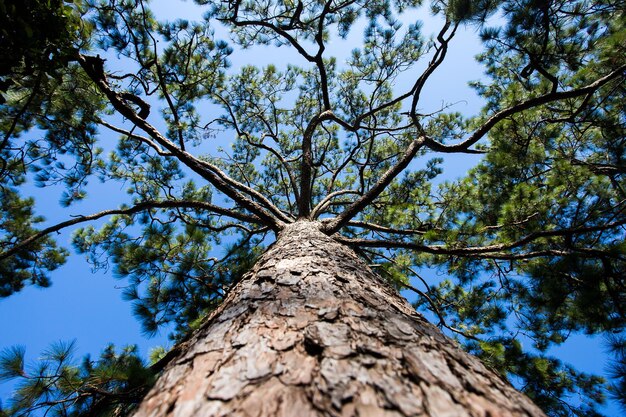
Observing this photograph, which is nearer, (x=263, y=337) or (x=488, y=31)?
(x=263, y=337)

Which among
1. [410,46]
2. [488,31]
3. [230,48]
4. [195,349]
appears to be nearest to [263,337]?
[195,349]

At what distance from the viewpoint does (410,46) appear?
17.2ft

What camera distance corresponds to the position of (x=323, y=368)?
0.78 m

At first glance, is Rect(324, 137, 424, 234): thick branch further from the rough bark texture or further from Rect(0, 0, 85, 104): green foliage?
Rect(0, 0, 85, 104): green foliage

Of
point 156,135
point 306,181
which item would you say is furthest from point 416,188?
point 156,135

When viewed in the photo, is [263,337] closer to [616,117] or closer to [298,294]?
[298,294]

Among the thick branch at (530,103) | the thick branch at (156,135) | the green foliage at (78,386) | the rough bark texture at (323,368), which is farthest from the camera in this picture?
the thick branch at (156,135)

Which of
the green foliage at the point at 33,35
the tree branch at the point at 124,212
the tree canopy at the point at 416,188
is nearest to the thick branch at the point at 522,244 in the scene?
the tree canopy at the point at 416,188

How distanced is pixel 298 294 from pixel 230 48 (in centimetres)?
450

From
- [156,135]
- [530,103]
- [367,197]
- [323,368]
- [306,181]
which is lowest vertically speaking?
[323,368]

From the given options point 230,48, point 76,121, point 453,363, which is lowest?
point 453,363

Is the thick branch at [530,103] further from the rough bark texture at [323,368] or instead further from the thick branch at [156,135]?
the rough bark texture at [323,368]

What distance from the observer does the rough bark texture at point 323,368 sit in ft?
2.18

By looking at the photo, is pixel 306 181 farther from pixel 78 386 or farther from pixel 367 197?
pixel 78 386
